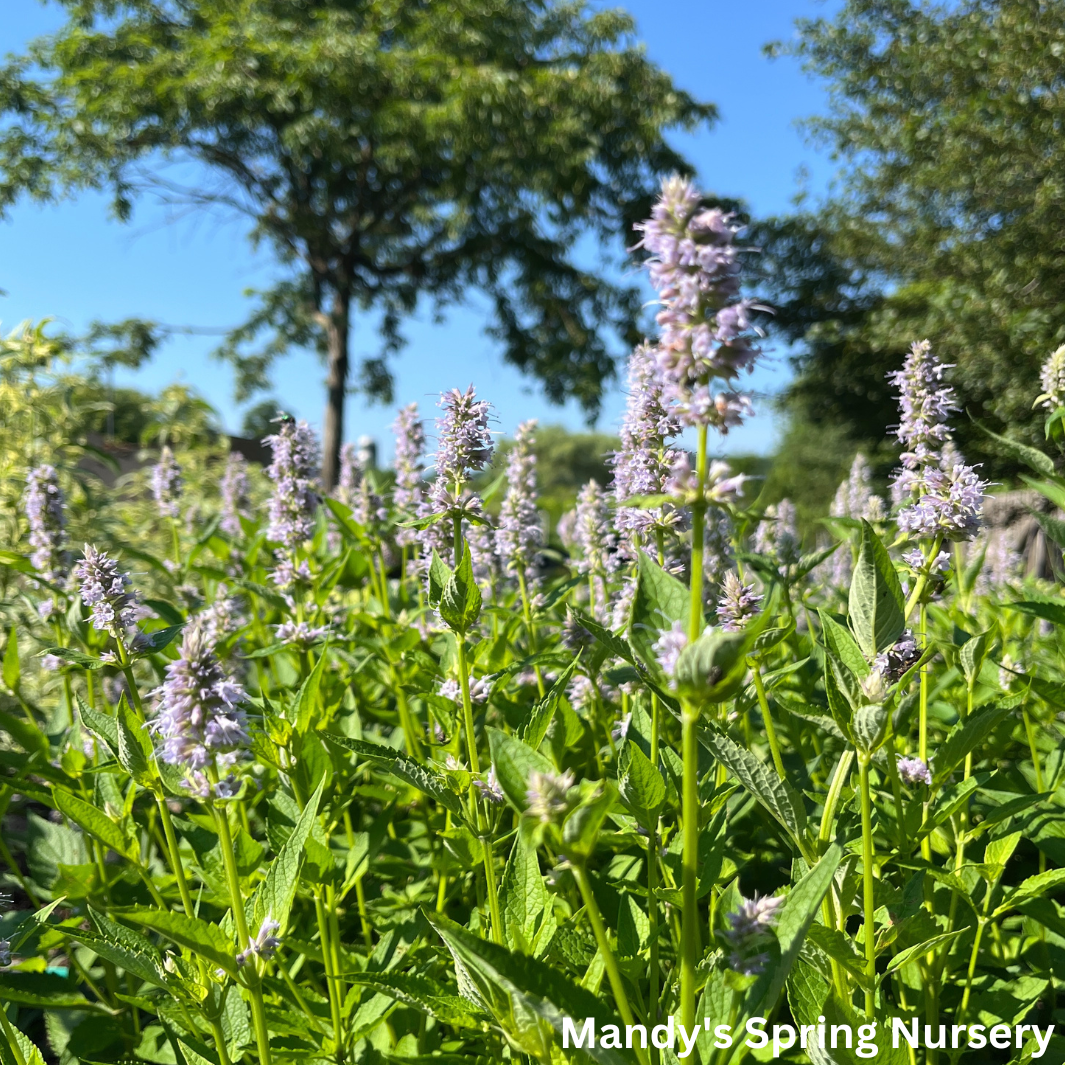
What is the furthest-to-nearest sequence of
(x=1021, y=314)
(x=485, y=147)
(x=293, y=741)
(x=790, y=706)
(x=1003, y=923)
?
(x=485, y=147), (x=1021, y=314), (x=1003, y=923), (x=293, y=741), (x=790, y=706)

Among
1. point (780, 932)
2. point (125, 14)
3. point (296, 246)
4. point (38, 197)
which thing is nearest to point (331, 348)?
point (296, 246)

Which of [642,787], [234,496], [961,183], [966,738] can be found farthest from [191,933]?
[961,183]

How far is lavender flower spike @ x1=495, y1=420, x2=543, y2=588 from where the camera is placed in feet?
10.2

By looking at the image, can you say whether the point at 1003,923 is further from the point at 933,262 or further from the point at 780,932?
the point at 933,262

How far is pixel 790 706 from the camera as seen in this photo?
5.90 ft

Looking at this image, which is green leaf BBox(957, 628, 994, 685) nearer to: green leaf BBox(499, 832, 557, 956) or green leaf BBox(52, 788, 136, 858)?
green leaf BBox(499, 832, 557, 956)

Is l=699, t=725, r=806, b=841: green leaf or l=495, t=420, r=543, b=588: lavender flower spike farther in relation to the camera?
l=495, t=420, r=543, b=588: lavender flower spike

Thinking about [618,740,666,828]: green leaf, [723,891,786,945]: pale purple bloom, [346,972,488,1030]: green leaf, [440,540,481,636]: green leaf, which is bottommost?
[346,972,488,1030]: green leaf

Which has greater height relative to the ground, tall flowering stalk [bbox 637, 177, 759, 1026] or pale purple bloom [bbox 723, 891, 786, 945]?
tall flowering stalk [bbox 637, 177, 759, 1026]

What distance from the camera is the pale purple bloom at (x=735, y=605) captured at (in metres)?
1.67

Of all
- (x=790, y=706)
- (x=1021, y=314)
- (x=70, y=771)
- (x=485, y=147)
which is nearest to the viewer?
(x=790, y=706)

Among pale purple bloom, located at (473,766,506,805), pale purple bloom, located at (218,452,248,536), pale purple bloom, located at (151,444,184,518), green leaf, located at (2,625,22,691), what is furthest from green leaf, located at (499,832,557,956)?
pale purple bloom, located at (218,452,248,536)

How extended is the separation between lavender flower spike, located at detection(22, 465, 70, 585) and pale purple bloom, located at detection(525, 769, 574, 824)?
254 centimetres

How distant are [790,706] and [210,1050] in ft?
4.66
